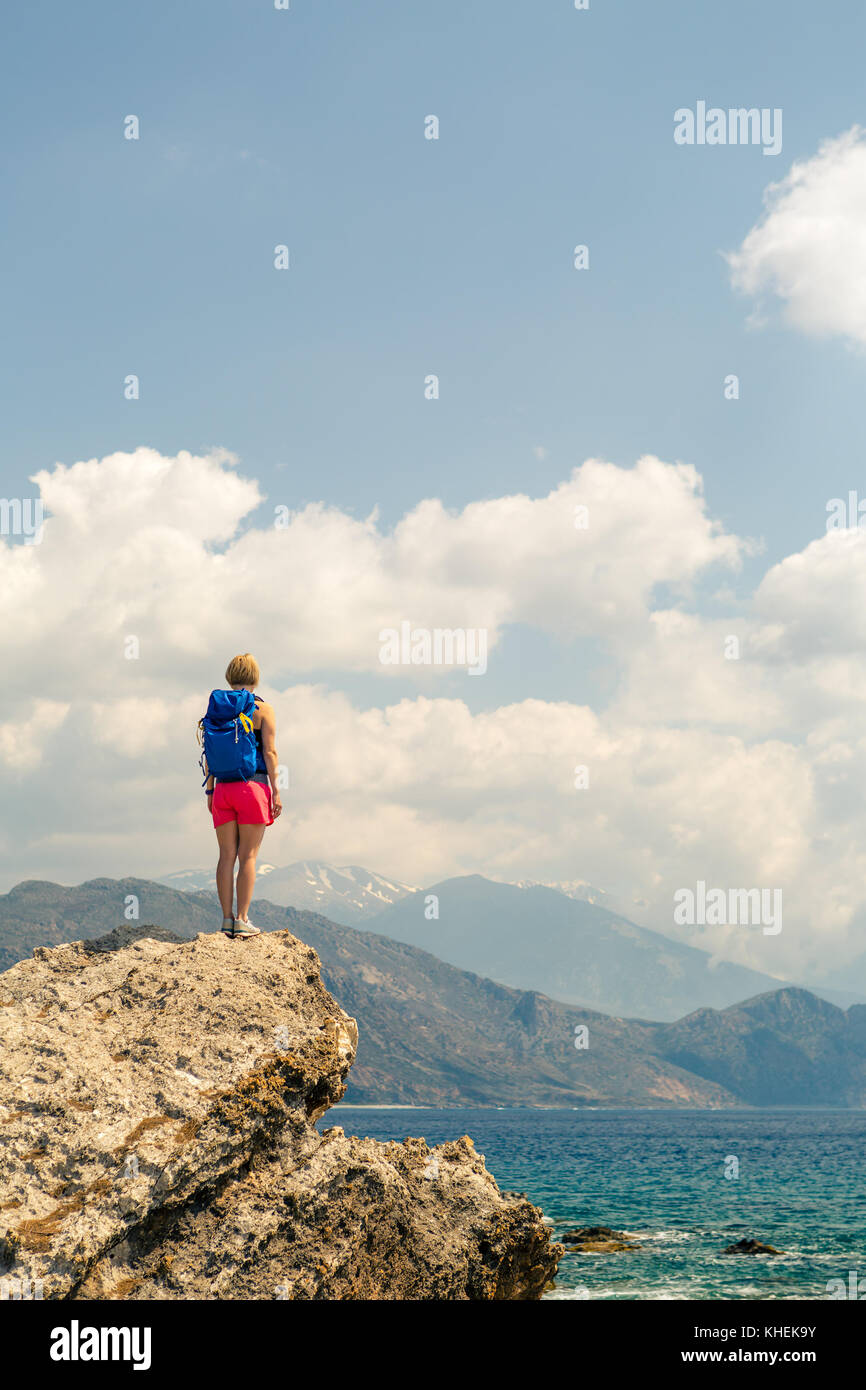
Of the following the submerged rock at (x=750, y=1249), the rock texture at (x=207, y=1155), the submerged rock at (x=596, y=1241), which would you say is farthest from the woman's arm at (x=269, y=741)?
the submerged rock at (x=750, y=1249)

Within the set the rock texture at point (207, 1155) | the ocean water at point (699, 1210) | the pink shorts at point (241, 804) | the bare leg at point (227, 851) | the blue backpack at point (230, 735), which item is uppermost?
the blue backpack at point (230, 735)

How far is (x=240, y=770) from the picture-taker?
10734 millimetres

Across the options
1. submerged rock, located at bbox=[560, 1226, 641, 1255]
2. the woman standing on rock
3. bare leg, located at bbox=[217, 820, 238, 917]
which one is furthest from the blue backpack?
submerged rock, located at bbox=[560, 1226, 641, 1255]

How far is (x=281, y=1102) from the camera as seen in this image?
923cm

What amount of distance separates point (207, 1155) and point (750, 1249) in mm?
40499

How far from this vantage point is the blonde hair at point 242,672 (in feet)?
36.2

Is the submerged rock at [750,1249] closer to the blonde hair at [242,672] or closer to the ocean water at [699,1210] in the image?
the ocean water at [699,1210]

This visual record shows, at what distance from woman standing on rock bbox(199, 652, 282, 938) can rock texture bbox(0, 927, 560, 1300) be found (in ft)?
3.50

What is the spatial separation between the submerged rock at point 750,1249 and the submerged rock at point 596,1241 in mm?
3914

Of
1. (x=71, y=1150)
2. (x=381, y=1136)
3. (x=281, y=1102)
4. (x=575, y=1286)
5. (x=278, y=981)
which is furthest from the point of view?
(x=381, y=1136)
